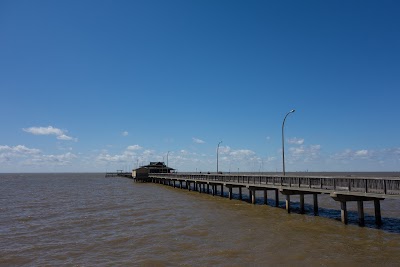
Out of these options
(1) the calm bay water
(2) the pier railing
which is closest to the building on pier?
(2) the pier railing

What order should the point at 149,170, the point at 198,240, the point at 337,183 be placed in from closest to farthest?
the point at 198,240, the point at 337,183, the point at 149,170

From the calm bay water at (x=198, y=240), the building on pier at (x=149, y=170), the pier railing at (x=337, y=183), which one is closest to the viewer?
the calm bay water at (x=198, y=240)

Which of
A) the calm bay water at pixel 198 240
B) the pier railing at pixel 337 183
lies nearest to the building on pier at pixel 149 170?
the pier railing at pixel 337 183

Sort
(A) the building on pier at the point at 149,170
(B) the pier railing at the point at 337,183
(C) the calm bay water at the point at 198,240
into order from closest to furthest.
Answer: (C) the calm bay water at the point at 198,240 → (B) the pier railing at the point at 337,183 → (A) the building on pier at the point at 149,170

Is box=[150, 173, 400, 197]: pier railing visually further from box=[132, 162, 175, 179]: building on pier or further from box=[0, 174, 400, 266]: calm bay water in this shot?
box=[132, 162, 175, 179]: building on pier

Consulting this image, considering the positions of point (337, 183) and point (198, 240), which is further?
point (337, 183)

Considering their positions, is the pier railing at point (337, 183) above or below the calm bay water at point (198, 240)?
above

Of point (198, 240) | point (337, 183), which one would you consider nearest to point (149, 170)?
point (337, 183)

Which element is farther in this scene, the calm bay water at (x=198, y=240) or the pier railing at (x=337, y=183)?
the pier railing at (x=337, y=183)

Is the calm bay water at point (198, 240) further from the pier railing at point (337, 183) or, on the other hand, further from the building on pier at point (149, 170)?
the building on pier at point (149, 170)

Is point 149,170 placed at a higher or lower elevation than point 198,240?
higher

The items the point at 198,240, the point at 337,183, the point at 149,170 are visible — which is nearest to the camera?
the point at 198,240

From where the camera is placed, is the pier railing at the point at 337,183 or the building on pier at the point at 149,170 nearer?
the pier railing at the point at 337,183

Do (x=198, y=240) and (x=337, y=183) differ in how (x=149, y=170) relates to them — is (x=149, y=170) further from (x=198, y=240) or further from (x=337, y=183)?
(x=198, y=240)
